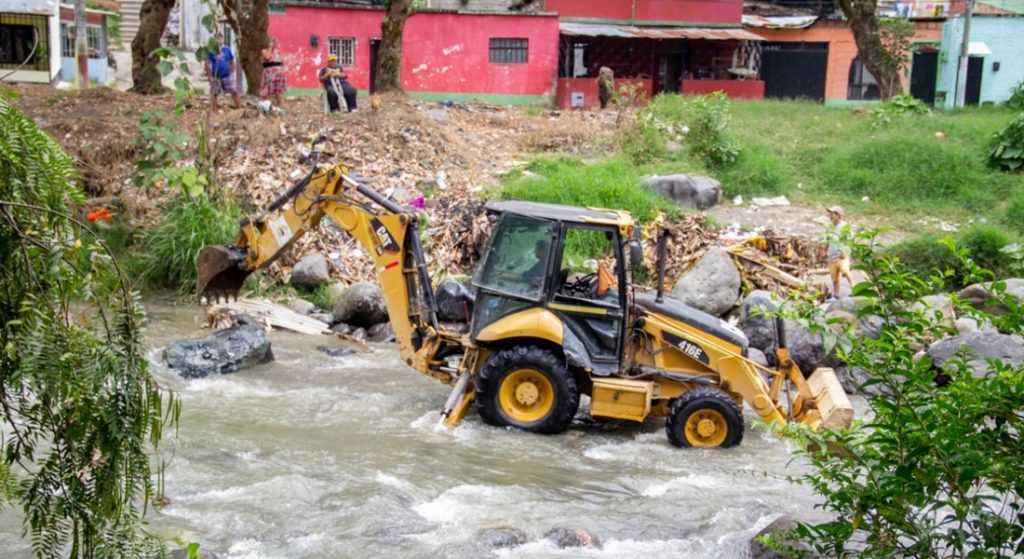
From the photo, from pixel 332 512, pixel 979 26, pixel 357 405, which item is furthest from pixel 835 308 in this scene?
pixel 979 26

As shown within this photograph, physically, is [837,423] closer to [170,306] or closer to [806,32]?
[170,306]

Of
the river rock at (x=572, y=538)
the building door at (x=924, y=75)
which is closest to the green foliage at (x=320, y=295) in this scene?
the river rock at (x=572, y=538)

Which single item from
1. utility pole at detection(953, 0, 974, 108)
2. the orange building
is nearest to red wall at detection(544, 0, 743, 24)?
the orange building

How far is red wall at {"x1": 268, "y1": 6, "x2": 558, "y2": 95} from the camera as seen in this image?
28.4m

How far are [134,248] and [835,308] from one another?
979 cm

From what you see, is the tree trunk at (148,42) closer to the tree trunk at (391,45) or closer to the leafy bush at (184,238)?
the tree trunk at (391,45)

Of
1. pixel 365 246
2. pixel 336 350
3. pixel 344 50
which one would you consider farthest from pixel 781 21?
pixel 365 246

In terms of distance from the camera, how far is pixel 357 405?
11.3m

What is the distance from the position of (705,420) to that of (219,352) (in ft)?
17.7

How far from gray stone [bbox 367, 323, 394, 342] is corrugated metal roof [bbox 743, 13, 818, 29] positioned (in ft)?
71.4

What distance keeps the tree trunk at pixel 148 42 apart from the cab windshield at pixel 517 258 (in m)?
14.5

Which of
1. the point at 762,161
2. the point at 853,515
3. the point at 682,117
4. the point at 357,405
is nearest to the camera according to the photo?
the point at 853,515

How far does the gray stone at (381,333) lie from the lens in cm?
1452

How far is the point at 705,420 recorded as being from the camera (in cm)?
1011
